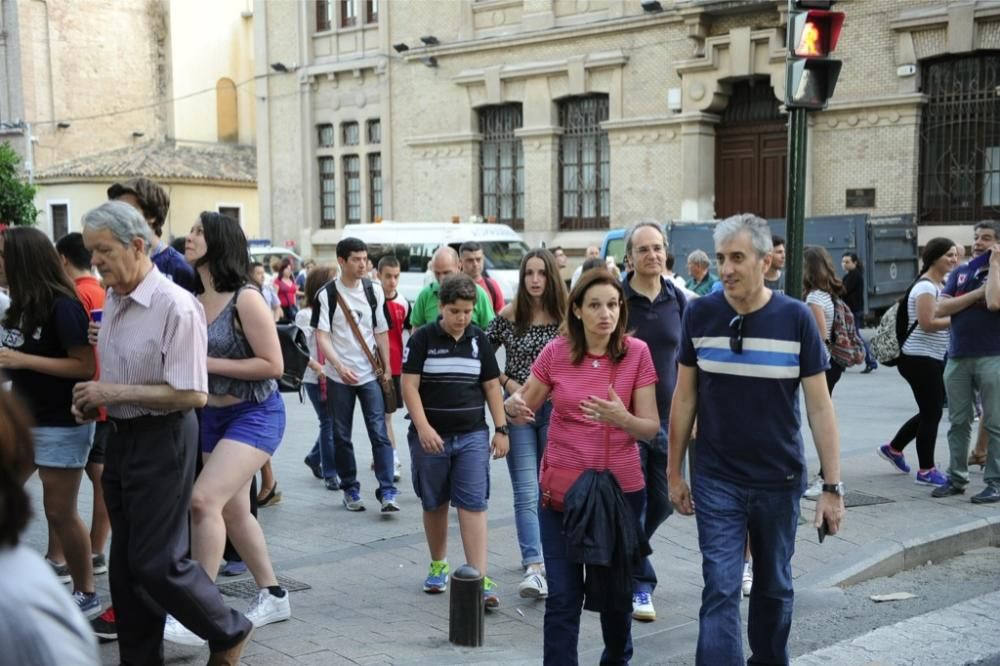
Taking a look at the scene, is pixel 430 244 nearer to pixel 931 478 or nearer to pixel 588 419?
pixel 931 478

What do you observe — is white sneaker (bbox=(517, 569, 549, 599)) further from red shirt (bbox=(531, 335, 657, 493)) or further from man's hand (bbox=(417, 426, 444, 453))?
red shirt (bbox=(531, 335, 657, 493))

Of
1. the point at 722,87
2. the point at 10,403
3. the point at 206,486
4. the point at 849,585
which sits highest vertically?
the point at 722,87

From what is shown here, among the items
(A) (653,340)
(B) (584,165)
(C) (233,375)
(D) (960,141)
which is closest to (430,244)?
(B) (584,165)

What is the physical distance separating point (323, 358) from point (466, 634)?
3.53m

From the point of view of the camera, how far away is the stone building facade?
20.9 meters

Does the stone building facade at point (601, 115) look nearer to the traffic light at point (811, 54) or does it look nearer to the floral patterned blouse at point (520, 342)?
the traffic light at point (811, 54)

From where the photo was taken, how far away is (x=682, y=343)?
4395 mm

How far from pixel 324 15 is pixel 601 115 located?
34.3 feet

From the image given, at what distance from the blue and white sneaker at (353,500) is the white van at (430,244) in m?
14.9

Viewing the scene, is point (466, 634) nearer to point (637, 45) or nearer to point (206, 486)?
point (206, 486)

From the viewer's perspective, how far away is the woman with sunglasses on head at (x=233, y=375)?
4.73 metres

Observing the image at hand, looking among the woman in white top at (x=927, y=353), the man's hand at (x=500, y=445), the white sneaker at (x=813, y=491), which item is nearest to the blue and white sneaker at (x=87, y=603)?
the man's hand at (x=500, y=445)

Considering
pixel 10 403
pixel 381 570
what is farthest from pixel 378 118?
pixel 10 403

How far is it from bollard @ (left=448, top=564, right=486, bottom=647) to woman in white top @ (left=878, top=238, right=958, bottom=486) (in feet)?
15.2
